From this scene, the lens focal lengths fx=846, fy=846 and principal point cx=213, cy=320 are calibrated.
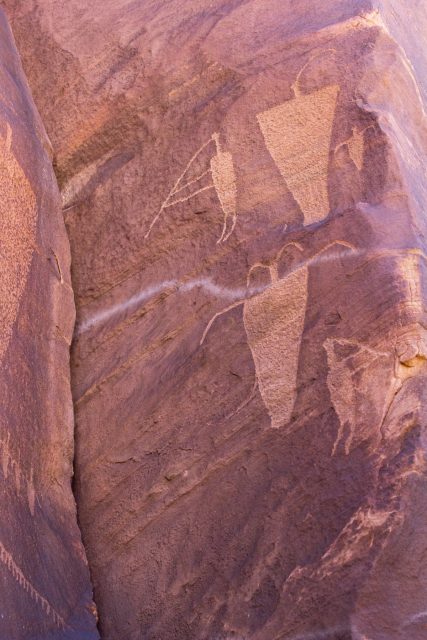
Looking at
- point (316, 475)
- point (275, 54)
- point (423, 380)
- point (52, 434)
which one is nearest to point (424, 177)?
point (275, 54)

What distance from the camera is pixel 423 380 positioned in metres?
2.16

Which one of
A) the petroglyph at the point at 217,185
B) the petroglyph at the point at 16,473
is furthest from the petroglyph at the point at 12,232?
the petroglyph at the point at 217,185

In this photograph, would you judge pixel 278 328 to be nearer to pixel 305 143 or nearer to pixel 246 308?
pixel 246 308

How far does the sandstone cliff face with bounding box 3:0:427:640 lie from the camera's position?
83.0 inches

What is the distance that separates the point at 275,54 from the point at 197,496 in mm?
1437

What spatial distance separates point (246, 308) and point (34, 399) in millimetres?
666

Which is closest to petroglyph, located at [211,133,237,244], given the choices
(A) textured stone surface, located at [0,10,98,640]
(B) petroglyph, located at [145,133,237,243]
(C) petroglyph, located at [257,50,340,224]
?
(B) petroglyph, located at [145,133,237,243]

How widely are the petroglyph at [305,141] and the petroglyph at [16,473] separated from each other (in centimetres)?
105

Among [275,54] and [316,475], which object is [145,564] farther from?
[275,54]

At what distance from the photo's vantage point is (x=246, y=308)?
2.45m

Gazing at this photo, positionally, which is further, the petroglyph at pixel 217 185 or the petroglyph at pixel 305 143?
the petroglyph at pixel 217 185

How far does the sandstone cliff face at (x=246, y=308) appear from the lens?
2107mm

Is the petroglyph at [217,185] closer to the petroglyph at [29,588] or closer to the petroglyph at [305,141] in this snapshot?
the petroglyph at [305,141]

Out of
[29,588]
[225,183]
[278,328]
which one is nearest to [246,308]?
[278,328]
